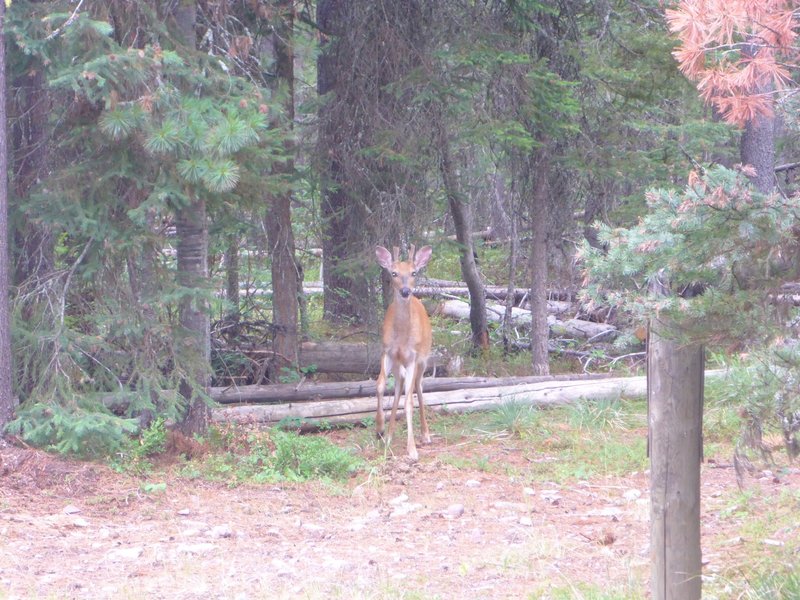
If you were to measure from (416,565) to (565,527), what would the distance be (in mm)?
1472

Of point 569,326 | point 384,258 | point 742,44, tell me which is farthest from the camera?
point 569,326

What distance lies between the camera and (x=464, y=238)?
13914mm

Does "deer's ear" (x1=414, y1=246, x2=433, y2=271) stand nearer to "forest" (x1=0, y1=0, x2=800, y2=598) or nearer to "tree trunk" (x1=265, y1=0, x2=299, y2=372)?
"forest" (x1=0, y1=0, x2=800, y2=598)

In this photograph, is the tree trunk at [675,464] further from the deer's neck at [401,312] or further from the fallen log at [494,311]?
the fallen log at [494,311]

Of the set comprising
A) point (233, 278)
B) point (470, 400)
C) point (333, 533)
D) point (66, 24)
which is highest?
point (66, 24)

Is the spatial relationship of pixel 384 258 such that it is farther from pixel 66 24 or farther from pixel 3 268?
pixel 66 24

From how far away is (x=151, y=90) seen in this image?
7.93 metres

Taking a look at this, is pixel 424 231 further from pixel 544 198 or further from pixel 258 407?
pixel 258 407

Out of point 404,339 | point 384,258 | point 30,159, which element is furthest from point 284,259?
point 30,159

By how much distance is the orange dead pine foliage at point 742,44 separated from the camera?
13.6ft

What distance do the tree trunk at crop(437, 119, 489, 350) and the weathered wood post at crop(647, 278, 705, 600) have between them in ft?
24.7

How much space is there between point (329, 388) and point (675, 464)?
723cm

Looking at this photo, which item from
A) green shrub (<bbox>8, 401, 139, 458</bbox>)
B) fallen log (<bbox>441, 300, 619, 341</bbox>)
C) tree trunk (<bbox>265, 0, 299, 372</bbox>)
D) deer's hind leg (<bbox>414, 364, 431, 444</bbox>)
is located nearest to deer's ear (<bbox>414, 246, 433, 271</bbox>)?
deer's hind leg (<bbox>414, 364, 431, 444</bbox>)

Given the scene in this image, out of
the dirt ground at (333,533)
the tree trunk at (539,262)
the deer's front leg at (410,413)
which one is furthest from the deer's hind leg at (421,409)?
the tree trunk at (539,262)
